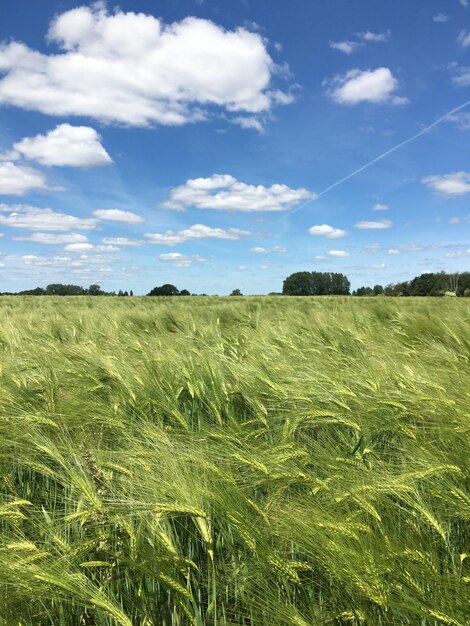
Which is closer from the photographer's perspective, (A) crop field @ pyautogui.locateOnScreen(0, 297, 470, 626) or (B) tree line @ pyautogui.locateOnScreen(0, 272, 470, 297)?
(A) crop field @ pyautogui.locateOnScreen(0, 297, 470, 626)

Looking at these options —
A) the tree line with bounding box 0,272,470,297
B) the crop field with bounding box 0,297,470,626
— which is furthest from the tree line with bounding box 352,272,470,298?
the crop field with bounding box 0,297,470,626

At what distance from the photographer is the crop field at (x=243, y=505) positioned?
124 centimetres

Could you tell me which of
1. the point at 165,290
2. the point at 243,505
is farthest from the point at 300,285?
the point at 243,505

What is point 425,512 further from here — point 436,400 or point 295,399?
point 295,399

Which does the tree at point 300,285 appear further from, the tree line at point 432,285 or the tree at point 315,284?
the tree line at point 432,285

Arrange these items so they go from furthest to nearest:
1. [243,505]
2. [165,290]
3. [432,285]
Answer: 1. [432,285]
2. [165,290]
3. [243,505]

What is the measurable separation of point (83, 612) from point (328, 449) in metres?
1.11

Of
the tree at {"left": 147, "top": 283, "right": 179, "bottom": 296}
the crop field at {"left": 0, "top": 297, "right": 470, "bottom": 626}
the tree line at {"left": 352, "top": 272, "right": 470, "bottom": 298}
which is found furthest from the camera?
the tree line at {"left": 352, "top": 272, "right": 470, "bottom": 298}

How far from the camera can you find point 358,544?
1.26 m

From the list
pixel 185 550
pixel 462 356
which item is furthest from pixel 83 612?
pixel 462 356

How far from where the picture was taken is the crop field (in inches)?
48.7

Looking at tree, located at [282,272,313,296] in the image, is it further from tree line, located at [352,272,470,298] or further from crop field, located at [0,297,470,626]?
crop field, located at [0,297,470,626]

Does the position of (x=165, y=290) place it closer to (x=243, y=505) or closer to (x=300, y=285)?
(x=300, y=285)

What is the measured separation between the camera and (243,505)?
1.50 m
